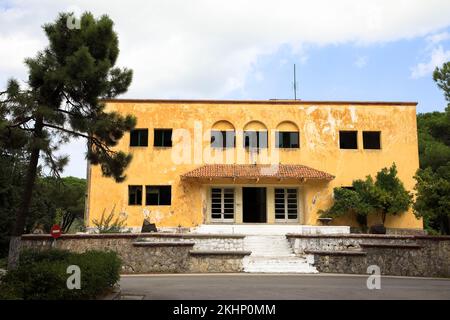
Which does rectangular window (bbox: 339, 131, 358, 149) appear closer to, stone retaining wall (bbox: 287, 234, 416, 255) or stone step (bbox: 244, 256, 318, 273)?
stone retaining wall (bbox: 287, 234, 416, 255)

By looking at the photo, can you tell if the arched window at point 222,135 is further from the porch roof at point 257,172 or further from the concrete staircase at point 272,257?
the concrete staircase at point 272,257

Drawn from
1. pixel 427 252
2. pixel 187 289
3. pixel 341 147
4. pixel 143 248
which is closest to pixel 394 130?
pixel 341 147

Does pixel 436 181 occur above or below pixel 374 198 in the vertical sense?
above

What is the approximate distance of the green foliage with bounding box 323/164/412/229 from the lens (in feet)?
80.9

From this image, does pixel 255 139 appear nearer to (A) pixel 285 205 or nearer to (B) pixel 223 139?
(B) pixel 223 139

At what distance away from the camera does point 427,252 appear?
1717 centimetres

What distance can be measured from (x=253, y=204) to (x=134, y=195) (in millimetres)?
6692

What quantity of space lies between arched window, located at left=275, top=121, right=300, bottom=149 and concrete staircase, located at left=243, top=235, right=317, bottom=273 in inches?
282

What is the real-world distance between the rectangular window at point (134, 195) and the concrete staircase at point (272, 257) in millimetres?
7661

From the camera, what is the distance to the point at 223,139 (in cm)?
2634

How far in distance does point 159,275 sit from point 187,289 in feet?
15.6

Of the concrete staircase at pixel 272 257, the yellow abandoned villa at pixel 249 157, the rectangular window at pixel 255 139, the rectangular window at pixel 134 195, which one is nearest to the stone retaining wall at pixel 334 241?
the concrete staircase at pixel 272 257

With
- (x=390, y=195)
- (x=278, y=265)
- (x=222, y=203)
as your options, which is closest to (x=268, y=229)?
(x=222, y=203)
